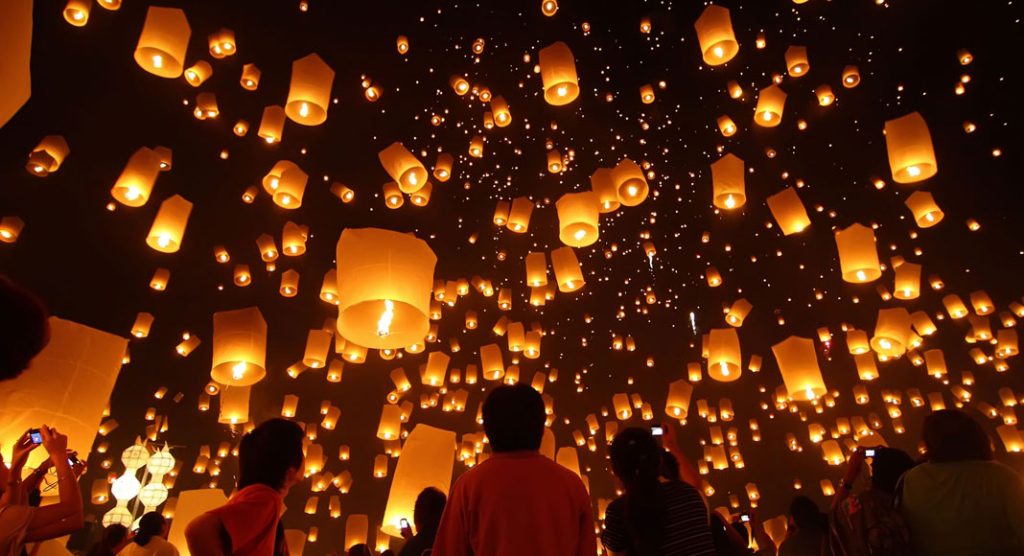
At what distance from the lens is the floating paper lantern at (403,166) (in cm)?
515

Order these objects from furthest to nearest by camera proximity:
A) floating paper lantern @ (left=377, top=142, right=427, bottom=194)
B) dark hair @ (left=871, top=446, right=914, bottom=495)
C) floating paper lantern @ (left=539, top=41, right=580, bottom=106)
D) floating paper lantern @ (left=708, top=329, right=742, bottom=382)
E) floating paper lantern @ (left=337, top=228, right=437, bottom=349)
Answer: floating paper lantern @ (left=708, top=329, right=742, bottom=382)
floating paper lantern @ (left=377, top=142, right=427, bottom=194)
floating paper lantern @ (left=539, top=41, right=580, bottom=106)
floating paper lantern @ (left=337, top=228, right=437, bottom=349)
dark hair @ (left=871, top=446, right=914, bottom=495)

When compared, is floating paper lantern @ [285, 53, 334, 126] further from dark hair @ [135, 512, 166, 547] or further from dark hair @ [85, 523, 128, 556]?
dark hair @ [85, 523, 128, 556]

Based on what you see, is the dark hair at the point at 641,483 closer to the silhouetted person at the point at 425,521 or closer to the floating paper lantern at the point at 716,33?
the silhouetted person at the point at 425,521

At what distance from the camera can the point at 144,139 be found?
7684 millimetres

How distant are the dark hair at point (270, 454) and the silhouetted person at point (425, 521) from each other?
770 mm

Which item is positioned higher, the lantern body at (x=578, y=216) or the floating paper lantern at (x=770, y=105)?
the floating paper lantern at (x=770, y=105)

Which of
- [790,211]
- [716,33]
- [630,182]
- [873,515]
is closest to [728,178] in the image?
[630,182]

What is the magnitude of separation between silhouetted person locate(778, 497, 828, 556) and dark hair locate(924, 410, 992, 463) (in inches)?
36.4

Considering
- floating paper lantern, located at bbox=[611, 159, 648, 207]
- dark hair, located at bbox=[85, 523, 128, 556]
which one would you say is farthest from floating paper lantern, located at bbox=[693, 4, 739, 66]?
dark hair, located at bbox=[85, 523, 128, 556]

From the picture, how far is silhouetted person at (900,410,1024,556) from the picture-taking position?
208 centimetres

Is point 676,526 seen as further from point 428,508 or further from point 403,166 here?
point 403,166

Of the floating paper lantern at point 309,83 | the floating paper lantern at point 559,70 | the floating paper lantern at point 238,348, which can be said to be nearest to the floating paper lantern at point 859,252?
the floating paper lantern at point 559,70

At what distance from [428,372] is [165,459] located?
446cm

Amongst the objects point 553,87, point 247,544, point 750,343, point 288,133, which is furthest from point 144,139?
point 750,343
